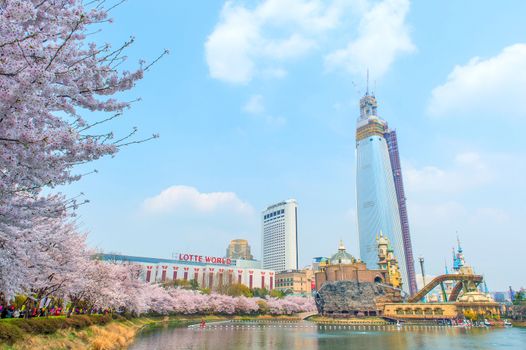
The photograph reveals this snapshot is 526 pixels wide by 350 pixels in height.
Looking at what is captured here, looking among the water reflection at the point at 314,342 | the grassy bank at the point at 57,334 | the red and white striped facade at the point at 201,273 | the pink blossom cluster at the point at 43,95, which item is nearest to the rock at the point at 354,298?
the red and white striped facade at the point at 201,273

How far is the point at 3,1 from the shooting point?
21.8 ft

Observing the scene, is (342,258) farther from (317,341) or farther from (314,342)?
(314,342)

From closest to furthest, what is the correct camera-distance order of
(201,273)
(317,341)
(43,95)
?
1. (43,95)
2. (317,341)
3. (201,273)

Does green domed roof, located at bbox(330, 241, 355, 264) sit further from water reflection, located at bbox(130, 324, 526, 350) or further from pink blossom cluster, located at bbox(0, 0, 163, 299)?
pink blossom cluster, located at bbox(0, 0, 163, 299)

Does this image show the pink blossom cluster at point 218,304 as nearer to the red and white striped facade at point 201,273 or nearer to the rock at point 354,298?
the rock at point 354,298

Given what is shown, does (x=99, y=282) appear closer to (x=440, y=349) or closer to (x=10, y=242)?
(x=10, y=242)

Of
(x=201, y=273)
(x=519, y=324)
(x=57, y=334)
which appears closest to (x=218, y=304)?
(x=201, y=273)

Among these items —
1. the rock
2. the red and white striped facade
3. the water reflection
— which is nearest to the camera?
the water reflection

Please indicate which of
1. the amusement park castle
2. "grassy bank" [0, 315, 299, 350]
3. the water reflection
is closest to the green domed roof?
the amusement park castle

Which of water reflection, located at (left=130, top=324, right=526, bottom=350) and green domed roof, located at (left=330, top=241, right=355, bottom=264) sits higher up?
green domed roof, located at (left=330, top=241, right=355, bottom=264)

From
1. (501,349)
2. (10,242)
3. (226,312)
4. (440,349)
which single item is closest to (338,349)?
(440,349)

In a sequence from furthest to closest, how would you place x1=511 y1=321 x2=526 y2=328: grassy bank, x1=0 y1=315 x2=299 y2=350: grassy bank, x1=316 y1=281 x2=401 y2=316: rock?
1. x1=316 y1=281 x2=401 y2=316: rock
2. x1=511 y1=321 x2=526 y2=328: grassy bank
3. x1=0 y1=315 x2=299 y2=350: grassy bank

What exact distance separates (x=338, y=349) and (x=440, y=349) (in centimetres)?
957

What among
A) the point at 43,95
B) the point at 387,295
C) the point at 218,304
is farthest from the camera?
the point at 387,295
